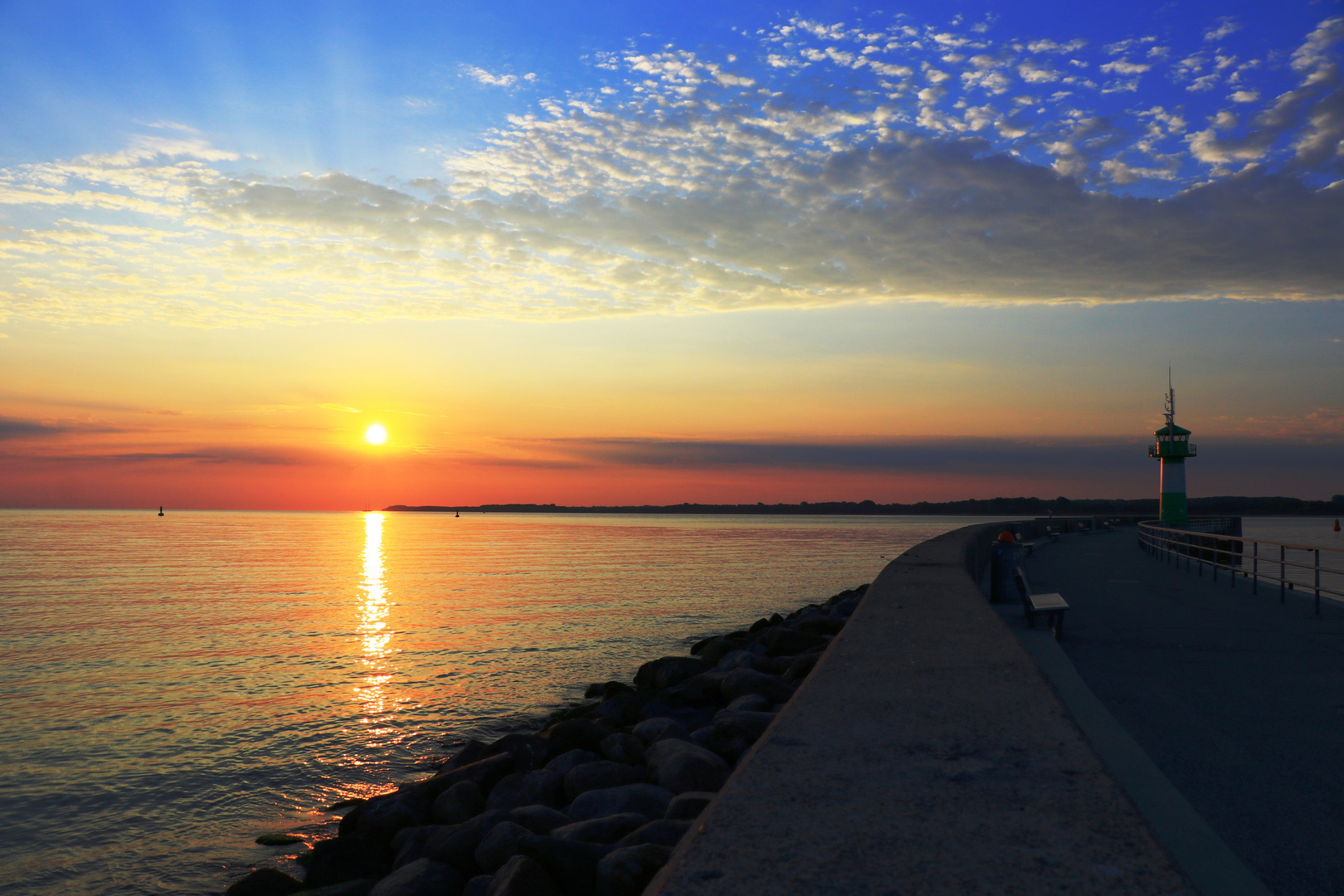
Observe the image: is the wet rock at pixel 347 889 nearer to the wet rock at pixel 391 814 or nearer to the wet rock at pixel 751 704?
the wet rock at pixel 391 814

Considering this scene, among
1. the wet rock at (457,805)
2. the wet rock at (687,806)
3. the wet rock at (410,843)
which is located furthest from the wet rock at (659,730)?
the wet rock at (687,806)

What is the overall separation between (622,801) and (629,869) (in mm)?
1485

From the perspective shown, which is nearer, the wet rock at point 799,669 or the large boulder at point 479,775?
the large boulder at point 479,775

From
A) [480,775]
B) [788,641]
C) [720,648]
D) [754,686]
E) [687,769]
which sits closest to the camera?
[687,769]

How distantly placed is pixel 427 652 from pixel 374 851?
9.48 m

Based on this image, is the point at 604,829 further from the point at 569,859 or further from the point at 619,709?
the point at 619,709

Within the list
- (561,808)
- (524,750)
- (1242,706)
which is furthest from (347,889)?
(1242,706)

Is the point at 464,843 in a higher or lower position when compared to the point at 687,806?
lower

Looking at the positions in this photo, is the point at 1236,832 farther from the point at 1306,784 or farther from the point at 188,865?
the point at 188,865

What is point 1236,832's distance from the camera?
3.64m

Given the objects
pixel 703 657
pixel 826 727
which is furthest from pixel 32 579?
pixel 826 727

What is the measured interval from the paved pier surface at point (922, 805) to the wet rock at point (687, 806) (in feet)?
2.71

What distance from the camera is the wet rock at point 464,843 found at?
15.2ft

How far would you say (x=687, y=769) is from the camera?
17.7ft
